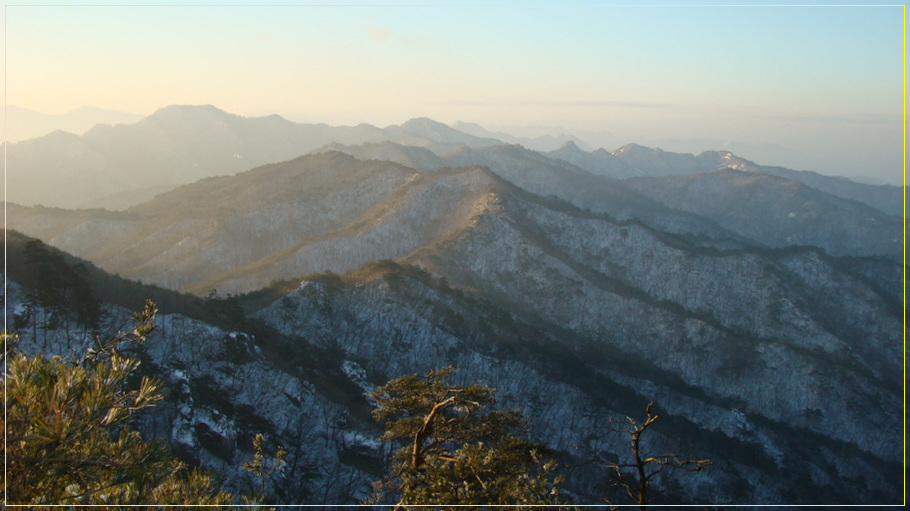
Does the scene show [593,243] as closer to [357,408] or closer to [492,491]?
[357,408]

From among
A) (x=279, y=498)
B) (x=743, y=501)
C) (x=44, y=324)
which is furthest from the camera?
(x=743, y=501)

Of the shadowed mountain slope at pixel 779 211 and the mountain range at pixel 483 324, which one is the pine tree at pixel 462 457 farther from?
the shadowed mountain slope at pixel 779 211

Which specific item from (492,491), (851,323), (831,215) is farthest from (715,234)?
(492,491)

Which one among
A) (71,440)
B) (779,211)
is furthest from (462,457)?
(779,211)

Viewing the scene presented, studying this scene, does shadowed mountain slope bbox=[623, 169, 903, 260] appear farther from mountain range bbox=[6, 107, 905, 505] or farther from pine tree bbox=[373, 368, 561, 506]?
pine tree bbox=[373, 368, 561, 506]

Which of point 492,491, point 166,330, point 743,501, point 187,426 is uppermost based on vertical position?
point 492,491
